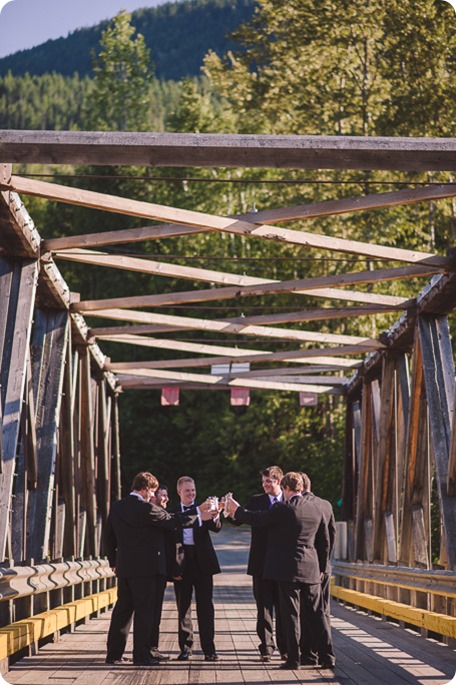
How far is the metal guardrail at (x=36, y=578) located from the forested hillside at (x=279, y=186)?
11.7 ft

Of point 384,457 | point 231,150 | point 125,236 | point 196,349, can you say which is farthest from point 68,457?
point 231,150

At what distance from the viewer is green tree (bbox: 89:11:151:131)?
51000 millimetres

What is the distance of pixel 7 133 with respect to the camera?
802 cm

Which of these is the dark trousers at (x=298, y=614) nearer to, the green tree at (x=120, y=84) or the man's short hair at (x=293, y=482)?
the man's short hair at (x=293, y=482)

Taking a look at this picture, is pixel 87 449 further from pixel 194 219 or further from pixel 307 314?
pixel 194 219

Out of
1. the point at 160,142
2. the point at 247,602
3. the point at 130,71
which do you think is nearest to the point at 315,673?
the point at 160,142

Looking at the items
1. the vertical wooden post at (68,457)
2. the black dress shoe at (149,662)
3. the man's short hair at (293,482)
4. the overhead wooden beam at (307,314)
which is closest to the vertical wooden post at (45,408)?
the vertical wooden post at (68,457)

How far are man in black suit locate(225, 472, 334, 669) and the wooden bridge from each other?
0.58 meters

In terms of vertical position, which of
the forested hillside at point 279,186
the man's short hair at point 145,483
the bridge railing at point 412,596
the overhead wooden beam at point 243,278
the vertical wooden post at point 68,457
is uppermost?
the forested hillside at point 279,186

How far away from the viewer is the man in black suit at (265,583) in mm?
10500

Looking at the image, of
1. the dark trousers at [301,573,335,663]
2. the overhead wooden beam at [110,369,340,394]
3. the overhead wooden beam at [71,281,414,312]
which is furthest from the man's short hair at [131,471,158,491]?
the overhead wooden beam at [110,369,340,394]

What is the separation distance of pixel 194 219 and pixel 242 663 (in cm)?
402

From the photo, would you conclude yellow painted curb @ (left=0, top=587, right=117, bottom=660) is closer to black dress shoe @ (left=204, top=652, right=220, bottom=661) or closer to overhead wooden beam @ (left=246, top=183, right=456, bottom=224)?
black dress shoe @ (left=204, top=652, right=220, bottom=661)

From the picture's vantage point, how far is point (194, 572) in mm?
10789
